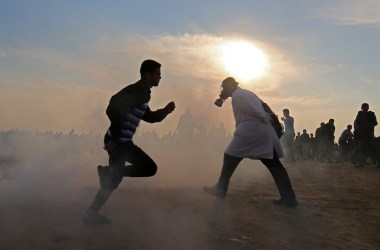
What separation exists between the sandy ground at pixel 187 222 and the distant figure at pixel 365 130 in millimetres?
6817

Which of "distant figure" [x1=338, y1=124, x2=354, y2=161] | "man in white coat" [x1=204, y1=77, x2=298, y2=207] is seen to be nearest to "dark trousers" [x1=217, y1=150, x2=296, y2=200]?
"man in white coat" [x1=204, y1=77, x2=298, y2=207]

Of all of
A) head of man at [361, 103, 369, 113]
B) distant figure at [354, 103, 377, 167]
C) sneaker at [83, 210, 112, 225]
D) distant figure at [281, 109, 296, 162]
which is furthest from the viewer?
distant figure at [281, 109, 296, 162]

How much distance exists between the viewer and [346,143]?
1777 centimetres

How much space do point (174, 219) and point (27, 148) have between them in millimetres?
10460

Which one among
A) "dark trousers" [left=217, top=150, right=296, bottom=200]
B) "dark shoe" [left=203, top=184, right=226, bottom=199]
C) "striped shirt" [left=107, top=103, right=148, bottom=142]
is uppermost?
"striped shirt" [left=107, top=103, right=148, bottom=142]

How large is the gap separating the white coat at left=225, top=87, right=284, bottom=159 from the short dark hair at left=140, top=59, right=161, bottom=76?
1900 mm

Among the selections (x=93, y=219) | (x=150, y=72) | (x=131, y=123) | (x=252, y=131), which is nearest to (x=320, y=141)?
(x=252, y=131)

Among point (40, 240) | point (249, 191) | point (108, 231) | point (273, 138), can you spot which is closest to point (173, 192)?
point (249, 191)

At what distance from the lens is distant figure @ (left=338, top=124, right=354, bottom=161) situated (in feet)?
57.7

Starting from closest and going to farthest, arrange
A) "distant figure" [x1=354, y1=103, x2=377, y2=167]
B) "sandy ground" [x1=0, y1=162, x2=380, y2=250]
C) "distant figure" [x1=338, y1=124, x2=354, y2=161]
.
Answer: "sandy ground" [x1=0, y1=162, x2=380, y2=250] → "distant figure" [x1=354, y1=103, x2=377, y2=167] → "distant figure" [x1=338, y1=124, x2=354, y2=161]

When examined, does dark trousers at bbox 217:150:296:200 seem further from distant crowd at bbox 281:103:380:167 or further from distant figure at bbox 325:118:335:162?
distant figure at bbox 325:118:335:162

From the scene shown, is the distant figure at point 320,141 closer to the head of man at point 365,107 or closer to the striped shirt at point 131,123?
the head of man at point 365,107

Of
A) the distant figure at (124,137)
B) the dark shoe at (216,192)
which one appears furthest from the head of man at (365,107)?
the distant figure at (124,137)

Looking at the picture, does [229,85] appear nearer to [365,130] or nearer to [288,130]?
[365,130]
